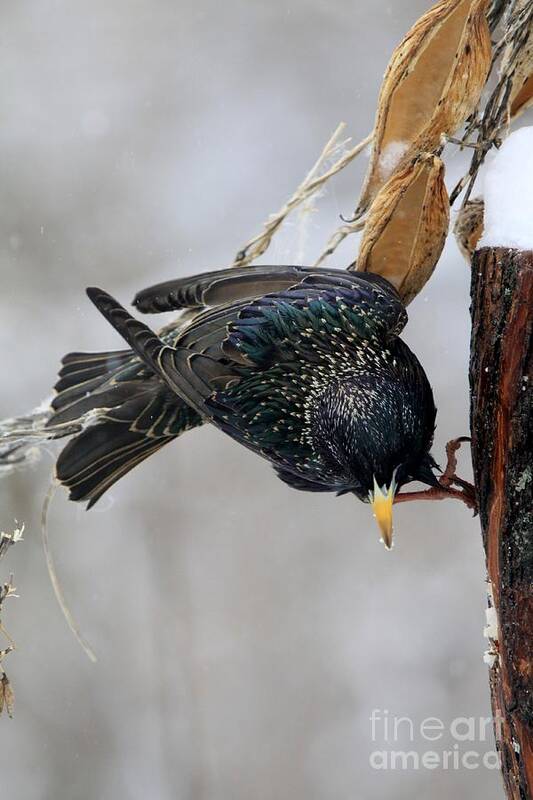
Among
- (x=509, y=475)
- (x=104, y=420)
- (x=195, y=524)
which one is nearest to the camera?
(x=509, y=475)

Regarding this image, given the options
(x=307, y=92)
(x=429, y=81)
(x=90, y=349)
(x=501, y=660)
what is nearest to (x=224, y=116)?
(x=307, y=92)

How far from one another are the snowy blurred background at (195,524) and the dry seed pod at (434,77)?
2.03 ft

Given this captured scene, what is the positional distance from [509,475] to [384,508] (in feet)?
0.37

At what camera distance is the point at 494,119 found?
0.86 m

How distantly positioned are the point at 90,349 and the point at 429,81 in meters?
0.87

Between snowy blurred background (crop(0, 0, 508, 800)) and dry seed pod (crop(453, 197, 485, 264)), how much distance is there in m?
0.49

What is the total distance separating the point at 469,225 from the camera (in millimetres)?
948

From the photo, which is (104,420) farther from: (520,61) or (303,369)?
(520,61)

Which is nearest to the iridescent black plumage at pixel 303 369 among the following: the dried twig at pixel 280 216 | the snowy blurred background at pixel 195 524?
the dried twig at pixel 280 216

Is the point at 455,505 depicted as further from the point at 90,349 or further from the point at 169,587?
the point at 90,349

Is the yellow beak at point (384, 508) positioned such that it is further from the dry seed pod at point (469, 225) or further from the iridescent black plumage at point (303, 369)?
the dry seed pod at point (469, 225)

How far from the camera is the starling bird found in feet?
2.72

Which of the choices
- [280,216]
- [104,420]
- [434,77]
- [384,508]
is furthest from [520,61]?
[104,420]

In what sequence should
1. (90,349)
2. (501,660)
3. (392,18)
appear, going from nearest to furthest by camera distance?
(501,660), (392,18), (90,349)
